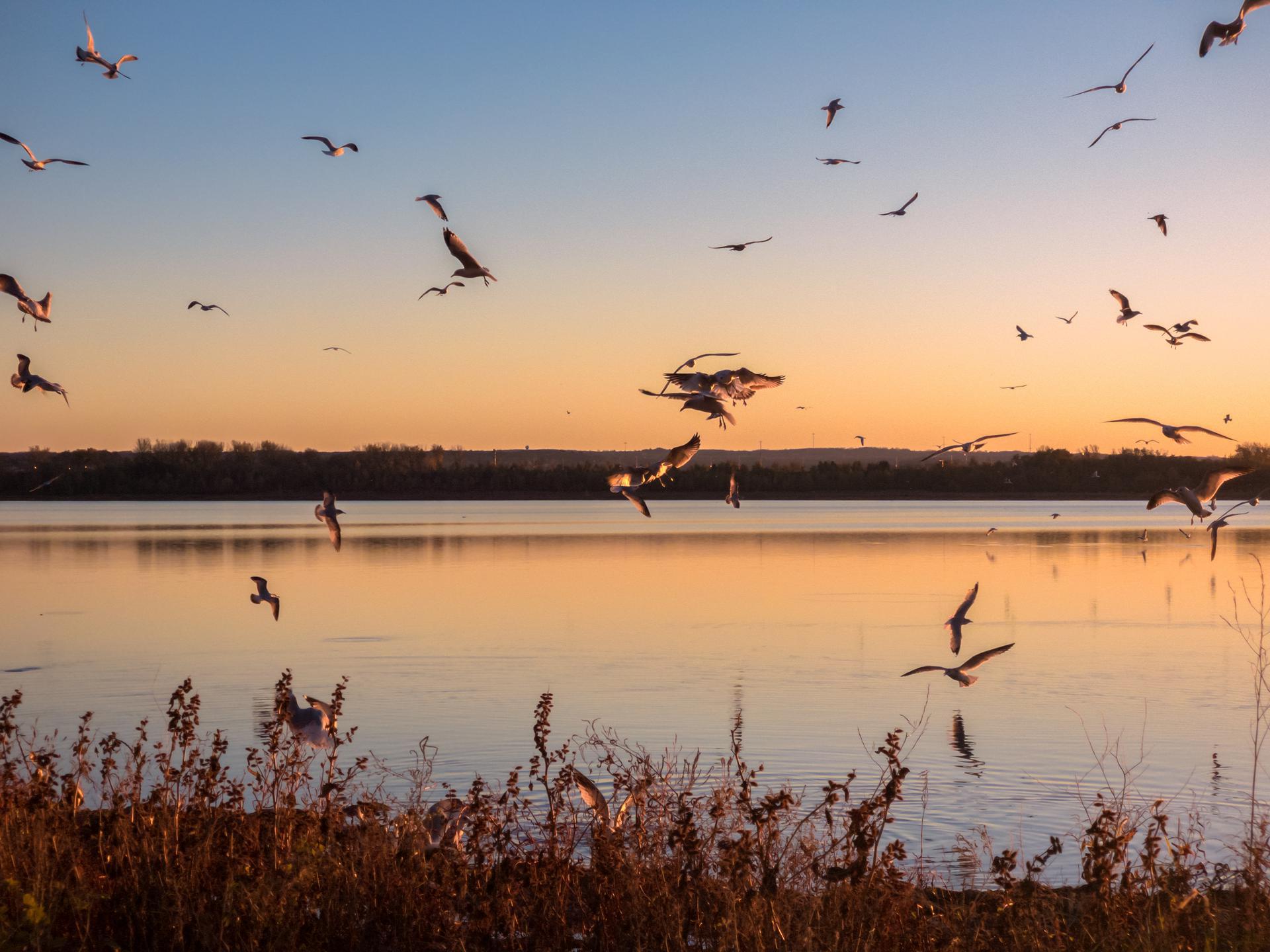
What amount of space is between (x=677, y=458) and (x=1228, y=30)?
457 cm

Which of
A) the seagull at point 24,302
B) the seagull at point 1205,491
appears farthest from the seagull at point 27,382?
the seagull at point 1205,491

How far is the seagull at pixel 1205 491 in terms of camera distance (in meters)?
7.14

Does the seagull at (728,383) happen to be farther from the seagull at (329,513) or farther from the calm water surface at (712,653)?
the calm water surface at (712,653)

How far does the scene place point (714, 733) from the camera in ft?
45.8

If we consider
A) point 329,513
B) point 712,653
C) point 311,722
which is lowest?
point 712,653

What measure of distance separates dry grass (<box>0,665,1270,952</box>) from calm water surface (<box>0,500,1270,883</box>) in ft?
7.95

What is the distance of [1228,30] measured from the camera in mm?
8148

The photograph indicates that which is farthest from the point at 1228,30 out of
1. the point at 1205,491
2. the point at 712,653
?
the point at 712,653

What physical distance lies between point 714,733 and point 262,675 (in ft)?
23.4

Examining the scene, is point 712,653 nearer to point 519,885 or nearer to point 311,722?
point 311,722

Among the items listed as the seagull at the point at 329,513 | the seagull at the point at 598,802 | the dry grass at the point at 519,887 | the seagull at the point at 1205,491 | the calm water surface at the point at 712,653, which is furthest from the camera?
the calm water surface at the point at 712,653

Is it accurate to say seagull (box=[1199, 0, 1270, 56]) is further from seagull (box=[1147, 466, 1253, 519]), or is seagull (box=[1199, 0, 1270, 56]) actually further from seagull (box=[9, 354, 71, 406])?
seagull (box=[9, 354, 71, 406])

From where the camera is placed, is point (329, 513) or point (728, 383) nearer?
point (728, 383)

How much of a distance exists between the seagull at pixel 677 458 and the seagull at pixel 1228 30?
394 cm
